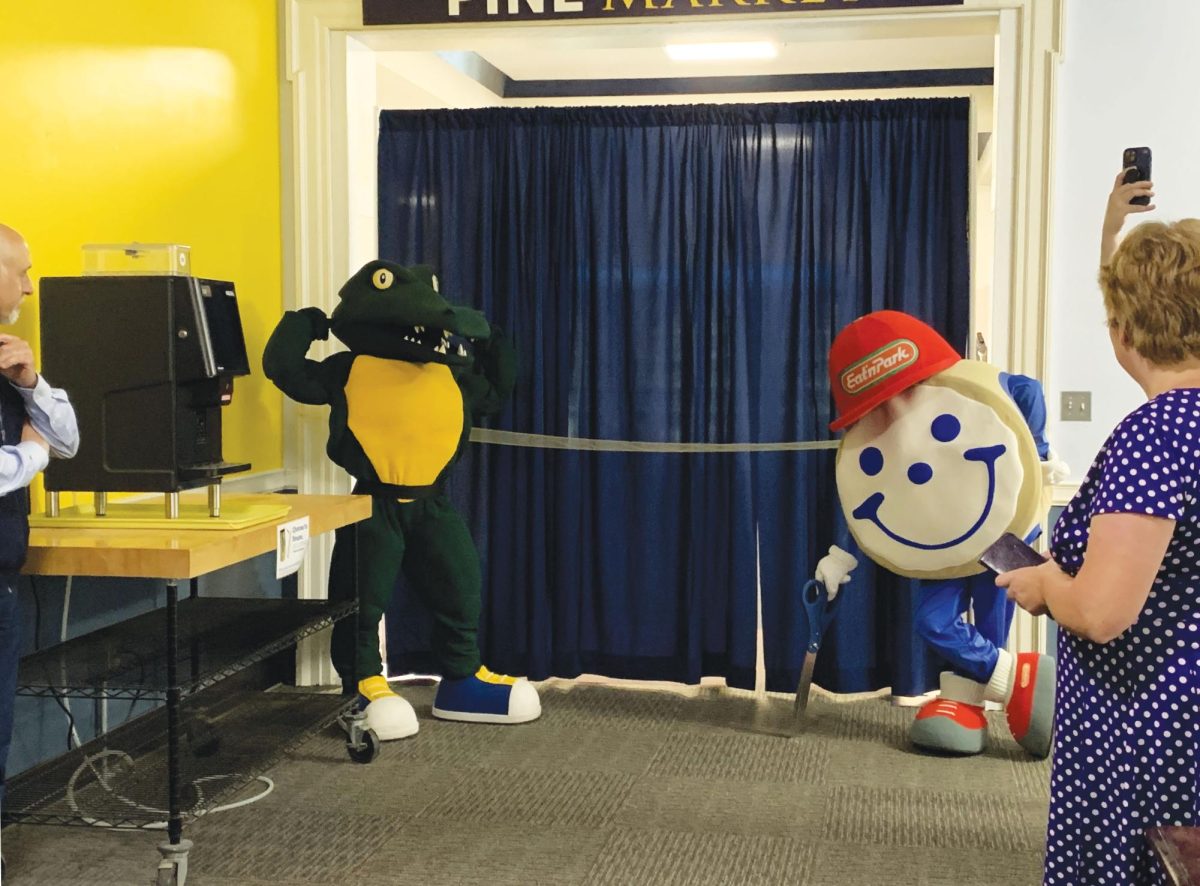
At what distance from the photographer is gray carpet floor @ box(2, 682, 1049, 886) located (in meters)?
2.59

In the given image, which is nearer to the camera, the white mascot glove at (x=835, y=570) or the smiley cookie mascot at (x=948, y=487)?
the smiley cookie mascot at (x=948, y=487)

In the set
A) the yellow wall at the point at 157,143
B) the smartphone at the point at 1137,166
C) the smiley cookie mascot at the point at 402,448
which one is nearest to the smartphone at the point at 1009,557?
the smartphone at the point at 1137,166

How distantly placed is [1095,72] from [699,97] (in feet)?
10.8

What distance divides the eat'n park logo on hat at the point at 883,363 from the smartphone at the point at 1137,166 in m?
0.70

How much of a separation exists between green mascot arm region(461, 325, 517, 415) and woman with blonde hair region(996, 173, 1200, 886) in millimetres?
2289

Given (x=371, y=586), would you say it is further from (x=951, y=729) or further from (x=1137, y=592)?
(x=1137, y=592)

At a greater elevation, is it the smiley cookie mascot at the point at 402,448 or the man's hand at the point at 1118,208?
the man's hand at the point at 1118,208

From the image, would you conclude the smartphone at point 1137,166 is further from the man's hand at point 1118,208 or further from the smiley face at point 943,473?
the smiley face at point 943,473

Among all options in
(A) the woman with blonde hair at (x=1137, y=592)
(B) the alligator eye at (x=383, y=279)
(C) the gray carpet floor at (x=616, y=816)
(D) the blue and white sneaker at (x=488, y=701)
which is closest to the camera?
(A) the woman with blonde hair at (x=1137, y=592)

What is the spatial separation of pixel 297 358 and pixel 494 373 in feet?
1.93

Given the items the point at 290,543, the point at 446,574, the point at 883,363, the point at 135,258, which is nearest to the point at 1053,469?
the point at 883,363

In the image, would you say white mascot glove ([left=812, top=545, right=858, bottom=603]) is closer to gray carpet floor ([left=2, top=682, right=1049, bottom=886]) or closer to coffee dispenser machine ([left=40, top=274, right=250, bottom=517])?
gray carpet floor ([left=2, top=682, right=1049, bottom=886])

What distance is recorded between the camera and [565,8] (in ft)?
12.3

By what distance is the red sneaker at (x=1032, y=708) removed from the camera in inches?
130
